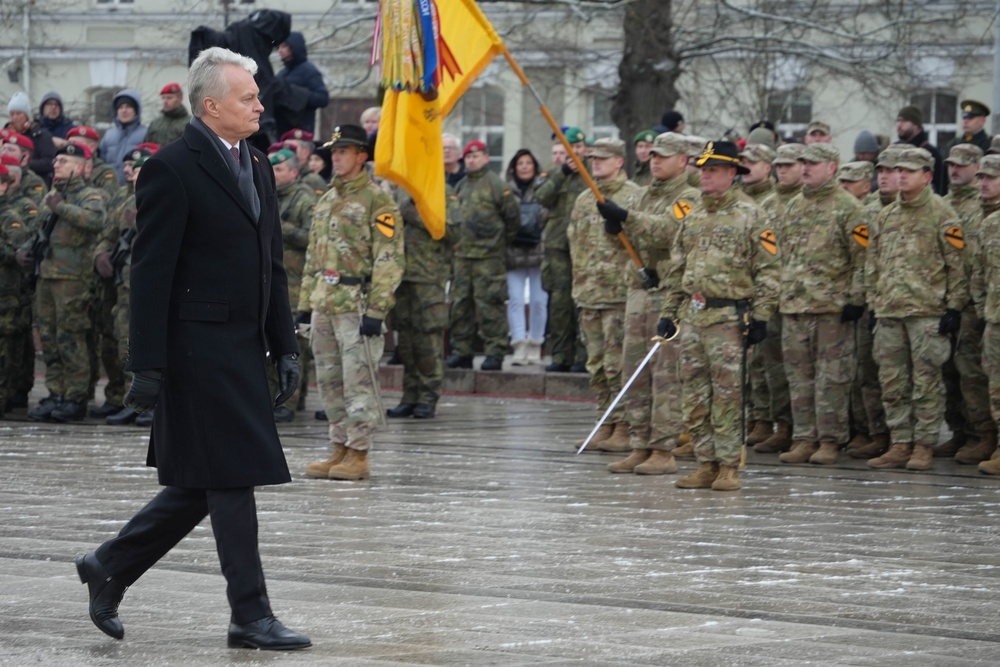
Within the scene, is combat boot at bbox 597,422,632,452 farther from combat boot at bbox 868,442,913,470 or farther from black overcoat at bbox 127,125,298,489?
black overcoat at bbox 127,125,298,489

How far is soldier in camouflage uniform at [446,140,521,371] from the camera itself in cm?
1694

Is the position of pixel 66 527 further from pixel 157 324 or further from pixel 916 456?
pixel 916 456

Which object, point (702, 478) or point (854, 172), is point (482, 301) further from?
point (702, 478)

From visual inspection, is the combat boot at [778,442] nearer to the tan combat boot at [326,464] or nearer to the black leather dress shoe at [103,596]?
the tan combat boot at [326,464]

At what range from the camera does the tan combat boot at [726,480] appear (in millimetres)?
11086

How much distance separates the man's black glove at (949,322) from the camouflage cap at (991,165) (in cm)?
100

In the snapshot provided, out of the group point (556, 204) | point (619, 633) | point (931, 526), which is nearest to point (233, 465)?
point (619, 633)

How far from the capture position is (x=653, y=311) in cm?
1240

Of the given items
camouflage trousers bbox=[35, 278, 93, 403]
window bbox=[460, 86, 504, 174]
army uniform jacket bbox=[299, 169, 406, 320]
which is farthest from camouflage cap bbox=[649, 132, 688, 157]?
window bbox=[460, 86, 504, 174]

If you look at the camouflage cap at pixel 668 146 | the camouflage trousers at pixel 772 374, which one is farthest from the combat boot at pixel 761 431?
the camouflage cap at pixel 668 146

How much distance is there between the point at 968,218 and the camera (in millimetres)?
12891

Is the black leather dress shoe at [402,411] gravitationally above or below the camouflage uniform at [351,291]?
below

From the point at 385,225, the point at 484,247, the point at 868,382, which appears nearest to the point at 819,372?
the point at 868,382

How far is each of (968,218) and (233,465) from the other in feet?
26.0
